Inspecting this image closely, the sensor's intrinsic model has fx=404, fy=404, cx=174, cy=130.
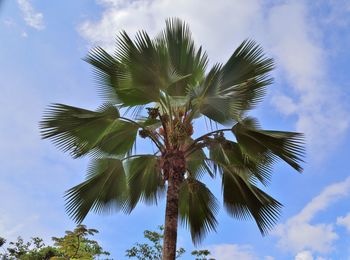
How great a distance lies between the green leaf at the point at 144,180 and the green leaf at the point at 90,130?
0.40 metres

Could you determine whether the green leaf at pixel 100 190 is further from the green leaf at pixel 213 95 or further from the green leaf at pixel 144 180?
the green leaf at pixel 213 95

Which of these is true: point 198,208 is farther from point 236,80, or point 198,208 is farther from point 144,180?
point 236,80

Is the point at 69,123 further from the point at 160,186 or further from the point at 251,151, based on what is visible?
the point at 251,151

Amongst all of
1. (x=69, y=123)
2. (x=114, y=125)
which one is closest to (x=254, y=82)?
(x=114, y=125)

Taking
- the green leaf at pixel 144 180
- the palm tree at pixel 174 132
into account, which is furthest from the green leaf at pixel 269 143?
the green leaf at pixel 144 180

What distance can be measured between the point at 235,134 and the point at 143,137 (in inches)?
73.7

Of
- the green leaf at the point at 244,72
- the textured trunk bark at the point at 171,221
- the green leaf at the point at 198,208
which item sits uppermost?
the green leaf at the point at 244,72

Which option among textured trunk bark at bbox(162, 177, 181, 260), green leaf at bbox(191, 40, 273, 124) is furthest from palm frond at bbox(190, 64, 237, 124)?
textured trunk bark at bbox(162, 177, 181, 260)

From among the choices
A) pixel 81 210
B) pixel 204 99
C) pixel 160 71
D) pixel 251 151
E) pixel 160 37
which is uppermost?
pixel 160 37

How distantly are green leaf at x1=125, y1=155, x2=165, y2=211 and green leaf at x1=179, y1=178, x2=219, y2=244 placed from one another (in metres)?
0.60

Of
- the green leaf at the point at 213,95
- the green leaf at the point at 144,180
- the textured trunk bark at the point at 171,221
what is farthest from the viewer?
the green leaf at the point at 144,180

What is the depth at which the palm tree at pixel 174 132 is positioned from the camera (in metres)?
7.59

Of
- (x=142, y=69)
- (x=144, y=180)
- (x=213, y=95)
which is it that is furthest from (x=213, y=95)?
(x=144, y=180)

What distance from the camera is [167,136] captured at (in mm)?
8008
